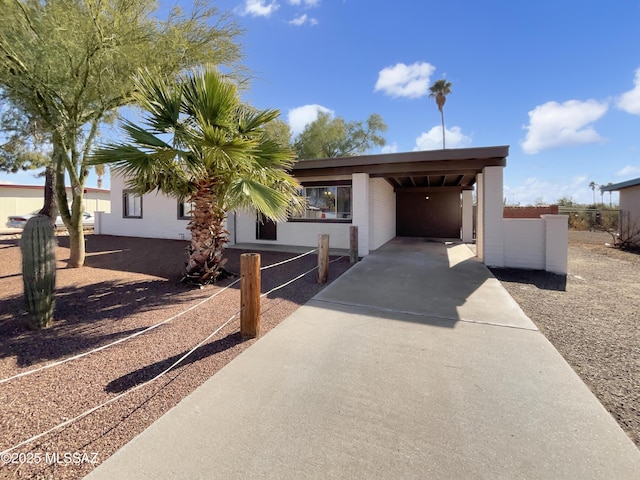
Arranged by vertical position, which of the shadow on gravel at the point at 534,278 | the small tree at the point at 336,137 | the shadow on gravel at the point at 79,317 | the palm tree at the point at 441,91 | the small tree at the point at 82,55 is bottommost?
the shadow on gravel at the point at 79,317

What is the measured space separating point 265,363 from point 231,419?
2.77 ft

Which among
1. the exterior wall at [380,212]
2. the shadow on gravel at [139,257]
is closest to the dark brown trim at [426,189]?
the exterior wall at [380,212]

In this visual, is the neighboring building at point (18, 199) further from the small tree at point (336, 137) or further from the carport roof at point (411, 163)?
the carport roof at point (411, 163)

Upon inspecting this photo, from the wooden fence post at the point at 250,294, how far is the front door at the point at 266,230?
26.9ft

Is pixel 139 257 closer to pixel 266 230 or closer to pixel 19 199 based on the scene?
pixel 266 230

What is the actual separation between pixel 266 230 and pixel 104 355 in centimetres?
890

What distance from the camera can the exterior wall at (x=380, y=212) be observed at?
1035 cm

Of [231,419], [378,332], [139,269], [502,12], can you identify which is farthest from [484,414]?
[502,12]

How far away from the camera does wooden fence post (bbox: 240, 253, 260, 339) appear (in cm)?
359

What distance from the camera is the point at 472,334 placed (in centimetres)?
382

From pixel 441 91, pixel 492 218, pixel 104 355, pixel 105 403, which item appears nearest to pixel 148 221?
pixel 104 355

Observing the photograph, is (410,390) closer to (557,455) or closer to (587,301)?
(557,455)

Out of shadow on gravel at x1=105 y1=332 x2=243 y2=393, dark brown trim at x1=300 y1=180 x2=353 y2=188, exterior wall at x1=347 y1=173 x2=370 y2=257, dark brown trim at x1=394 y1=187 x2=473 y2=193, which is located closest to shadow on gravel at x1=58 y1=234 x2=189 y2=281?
shadow on gravel at x1=105 y1=332 x2=243 y2=393

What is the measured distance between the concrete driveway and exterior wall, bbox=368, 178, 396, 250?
6.53m
